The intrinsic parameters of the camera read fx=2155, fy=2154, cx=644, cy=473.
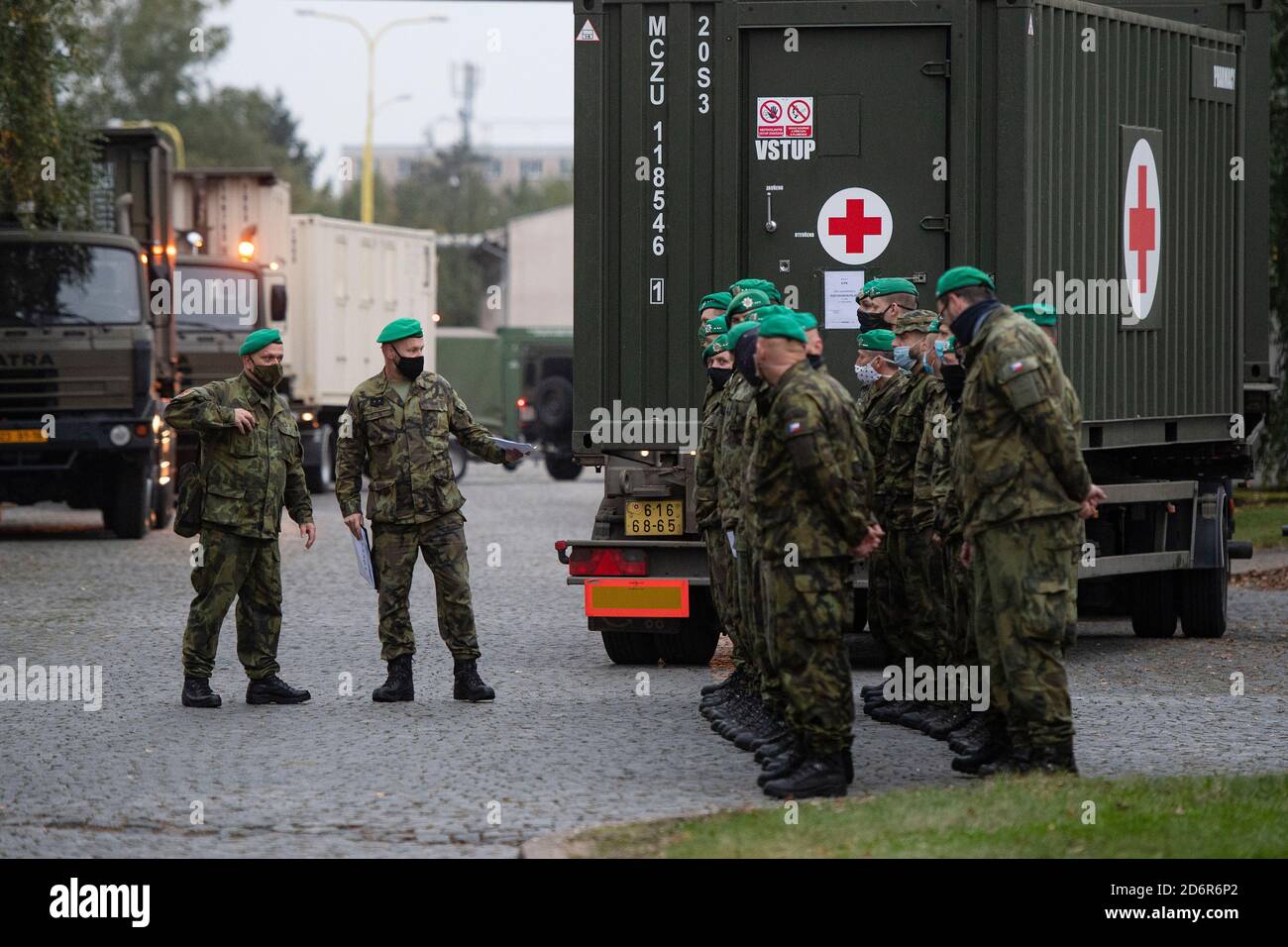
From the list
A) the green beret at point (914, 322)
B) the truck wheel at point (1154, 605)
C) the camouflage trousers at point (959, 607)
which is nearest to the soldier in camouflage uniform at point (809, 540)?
the camouflage trousers at point (959, 607)

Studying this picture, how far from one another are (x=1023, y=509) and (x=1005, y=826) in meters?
1.45

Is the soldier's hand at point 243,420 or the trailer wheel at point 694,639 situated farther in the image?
the trailer wheel at point 694,639

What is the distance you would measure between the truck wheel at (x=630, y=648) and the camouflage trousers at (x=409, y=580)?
1648 millimetres

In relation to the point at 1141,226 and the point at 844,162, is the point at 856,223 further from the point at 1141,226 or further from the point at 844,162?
the point at 1141,226

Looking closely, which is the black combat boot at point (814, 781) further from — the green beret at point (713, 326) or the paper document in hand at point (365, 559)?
the paper document in hand at point (365, 559)

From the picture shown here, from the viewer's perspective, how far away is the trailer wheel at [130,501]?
2197 cm

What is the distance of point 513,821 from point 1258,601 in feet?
33.4

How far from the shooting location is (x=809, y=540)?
8039 mm

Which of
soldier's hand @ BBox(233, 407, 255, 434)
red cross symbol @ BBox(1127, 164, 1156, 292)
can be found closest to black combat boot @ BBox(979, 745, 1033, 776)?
soldier's hand @ BBox(233, 407, 255, 434)

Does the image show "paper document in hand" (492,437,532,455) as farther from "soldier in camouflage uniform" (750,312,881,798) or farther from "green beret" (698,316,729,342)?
"soldier in camouflage uniform" (750,312,881,798)

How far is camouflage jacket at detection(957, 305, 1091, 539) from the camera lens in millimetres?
8000

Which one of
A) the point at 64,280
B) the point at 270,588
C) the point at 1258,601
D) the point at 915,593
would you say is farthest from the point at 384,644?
the point at 64,280

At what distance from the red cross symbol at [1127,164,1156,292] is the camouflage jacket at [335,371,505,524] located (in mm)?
4364

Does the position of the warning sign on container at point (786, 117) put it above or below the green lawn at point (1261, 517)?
above
